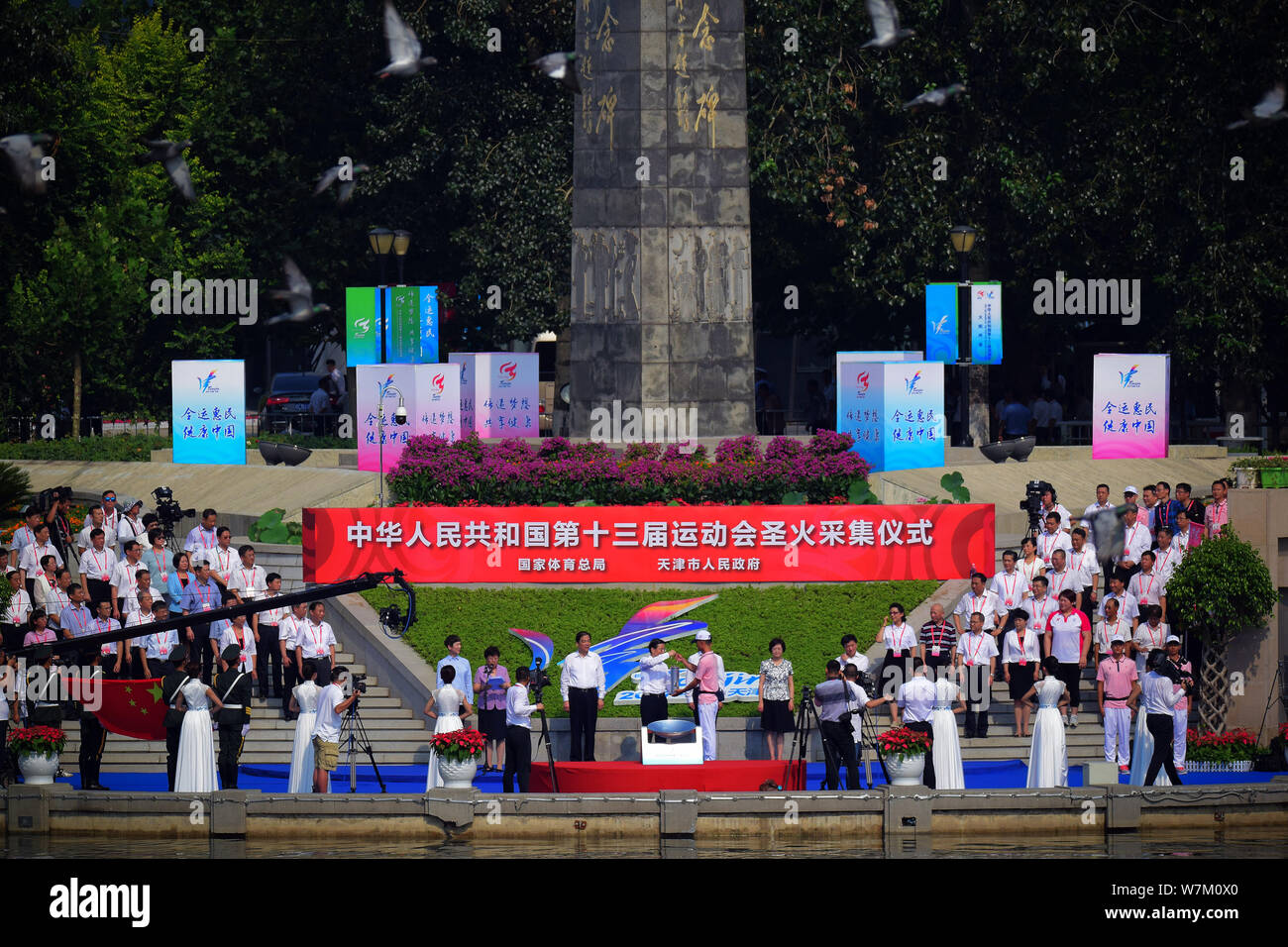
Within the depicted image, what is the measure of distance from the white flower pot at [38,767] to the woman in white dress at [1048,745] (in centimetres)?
1098

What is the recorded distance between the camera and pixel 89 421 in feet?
180

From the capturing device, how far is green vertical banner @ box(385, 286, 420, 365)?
41125mm

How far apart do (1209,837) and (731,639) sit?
850 centimetres

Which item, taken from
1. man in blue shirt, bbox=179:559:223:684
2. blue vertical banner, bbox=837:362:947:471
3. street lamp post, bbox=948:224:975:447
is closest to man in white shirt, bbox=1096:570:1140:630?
blue vertical banner, bbox=837:362:947:471

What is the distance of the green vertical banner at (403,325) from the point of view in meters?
41.1

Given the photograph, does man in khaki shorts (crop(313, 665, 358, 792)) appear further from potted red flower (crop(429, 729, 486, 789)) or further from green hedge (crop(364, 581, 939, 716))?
green hedge (crop(364, 581, 939, 716))

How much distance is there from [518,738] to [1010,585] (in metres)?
7.16

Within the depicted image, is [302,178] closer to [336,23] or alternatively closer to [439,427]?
[336,23]

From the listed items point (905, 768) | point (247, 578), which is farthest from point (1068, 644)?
point (247, 578)

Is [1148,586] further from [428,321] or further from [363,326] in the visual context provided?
[363,326]

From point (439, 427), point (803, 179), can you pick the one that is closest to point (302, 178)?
point (803, 179)

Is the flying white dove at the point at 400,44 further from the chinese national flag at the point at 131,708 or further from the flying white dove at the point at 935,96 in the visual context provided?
the chinese national flag at the point at 131,708

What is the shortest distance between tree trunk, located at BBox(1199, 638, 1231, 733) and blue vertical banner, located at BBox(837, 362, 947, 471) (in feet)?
33.1

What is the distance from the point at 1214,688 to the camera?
1090 inches
